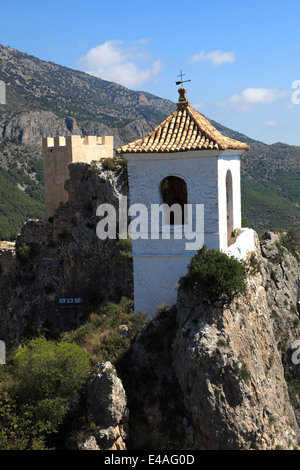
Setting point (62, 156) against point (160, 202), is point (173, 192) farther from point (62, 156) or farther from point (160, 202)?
point (62, 156)

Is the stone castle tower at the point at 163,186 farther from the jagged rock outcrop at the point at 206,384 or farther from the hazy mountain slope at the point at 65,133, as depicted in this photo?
the hazy mountain slope at the point at 65,133

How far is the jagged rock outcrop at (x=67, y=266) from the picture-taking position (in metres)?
27.6

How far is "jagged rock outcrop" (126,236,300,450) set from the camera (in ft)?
37.1

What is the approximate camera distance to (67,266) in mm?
28578

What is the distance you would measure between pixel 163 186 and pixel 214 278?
3288 millimetres

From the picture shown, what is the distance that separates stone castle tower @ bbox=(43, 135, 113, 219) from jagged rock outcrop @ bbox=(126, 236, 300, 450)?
17.9m

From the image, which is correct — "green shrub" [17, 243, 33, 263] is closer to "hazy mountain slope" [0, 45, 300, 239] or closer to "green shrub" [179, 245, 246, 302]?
"green shrub" [179, 245, 246, 302]

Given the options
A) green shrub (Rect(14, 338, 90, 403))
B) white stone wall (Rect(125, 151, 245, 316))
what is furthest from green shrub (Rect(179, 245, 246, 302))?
green shrub (Rect(14, 338, 90, 403))

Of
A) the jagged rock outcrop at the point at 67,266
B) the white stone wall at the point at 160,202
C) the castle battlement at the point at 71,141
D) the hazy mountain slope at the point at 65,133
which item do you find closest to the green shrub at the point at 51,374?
the white stone wall at the point at 160,202

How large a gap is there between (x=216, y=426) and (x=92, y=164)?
19.3 m

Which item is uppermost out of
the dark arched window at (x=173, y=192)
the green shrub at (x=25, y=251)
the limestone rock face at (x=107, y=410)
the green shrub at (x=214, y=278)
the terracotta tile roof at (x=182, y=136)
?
the terracotta tile roof at (x=182, y=136)

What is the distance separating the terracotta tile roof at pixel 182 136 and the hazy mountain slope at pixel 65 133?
33856 mm

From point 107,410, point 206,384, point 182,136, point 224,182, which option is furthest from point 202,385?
point 182,136
